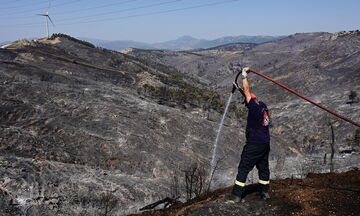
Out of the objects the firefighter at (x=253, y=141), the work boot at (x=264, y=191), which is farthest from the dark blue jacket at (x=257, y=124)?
the work boot at (x=264, y=191)

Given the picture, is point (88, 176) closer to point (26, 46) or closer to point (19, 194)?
point (19, 194)

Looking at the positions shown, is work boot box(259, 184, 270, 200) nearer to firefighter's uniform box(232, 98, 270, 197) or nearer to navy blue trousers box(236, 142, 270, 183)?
firefighter's uniform box(232, 98, 270, 197)

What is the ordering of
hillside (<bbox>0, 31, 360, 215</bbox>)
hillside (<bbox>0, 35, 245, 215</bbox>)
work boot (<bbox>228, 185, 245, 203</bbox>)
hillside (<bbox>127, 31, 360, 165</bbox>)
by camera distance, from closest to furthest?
work boot (<bbox>228, 185, 245, 203</bbox>), hillside (<bbox>0, 35, 245, 215</bbox>), hillside (<bbox>0, 31, 360, 215</bbox>), hillside (<bbox>127, 31, 360, 165</bbox>)

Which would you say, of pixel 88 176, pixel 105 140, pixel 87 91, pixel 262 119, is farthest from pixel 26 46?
pixel 262 119

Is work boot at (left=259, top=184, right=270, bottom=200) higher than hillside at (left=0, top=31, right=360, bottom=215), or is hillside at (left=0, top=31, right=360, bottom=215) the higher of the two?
work boot at (left=259, top=184, right=270, bottom=200)

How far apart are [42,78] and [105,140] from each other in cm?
1876

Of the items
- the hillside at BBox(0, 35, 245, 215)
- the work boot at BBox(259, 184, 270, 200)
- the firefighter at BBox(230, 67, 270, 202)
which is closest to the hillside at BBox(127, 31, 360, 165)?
the hillside at BBox(0, 35, 245, 215)

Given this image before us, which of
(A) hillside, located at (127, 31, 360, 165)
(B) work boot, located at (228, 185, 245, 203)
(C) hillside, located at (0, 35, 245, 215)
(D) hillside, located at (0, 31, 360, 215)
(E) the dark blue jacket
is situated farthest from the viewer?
(A) hillside, located at (127, 31, 360, 165)

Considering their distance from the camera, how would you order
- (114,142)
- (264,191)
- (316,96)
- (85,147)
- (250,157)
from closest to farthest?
1. (250,157)
2. (264,191)
3. (85,147)
4. (114,142)
5. (316,96)

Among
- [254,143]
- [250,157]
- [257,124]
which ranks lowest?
[250,157]

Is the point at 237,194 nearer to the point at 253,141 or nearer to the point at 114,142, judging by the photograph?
the point at 253,141

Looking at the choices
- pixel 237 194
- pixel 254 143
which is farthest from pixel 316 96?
pixel 237 194

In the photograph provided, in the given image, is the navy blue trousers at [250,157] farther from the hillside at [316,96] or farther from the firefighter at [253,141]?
the hillside at [316,96]

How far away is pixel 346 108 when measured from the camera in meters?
44.9
